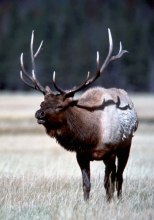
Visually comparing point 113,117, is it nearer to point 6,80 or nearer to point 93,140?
point 93,140

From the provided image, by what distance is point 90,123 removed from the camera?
6.11 meters

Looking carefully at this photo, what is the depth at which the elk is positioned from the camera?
18.7 ft

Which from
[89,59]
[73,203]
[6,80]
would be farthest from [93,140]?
[6,80]

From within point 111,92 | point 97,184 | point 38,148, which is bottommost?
point 38,148

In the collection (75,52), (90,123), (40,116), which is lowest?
(75,52)

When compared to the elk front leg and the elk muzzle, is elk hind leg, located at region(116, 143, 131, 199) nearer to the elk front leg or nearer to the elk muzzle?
the elk front leg

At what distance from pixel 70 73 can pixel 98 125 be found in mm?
52380

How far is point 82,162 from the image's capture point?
20.8ft

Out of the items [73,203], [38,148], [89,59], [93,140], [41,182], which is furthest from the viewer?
[89,59]

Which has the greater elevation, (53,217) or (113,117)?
(113,117)

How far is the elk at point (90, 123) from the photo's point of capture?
571cm

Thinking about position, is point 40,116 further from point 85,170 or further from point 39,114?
point 85,170

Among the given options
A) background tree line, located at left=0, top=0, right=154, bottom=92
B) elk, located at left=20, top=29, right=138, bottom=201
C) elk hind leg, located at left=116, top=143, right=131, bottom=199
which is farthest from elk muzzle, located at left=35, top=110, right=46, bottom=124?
background tree line, located at left=0, top=0, right=154, bottom=92

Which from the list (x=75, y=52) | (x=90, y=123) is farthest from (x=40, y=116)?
(x=75, y=52)
